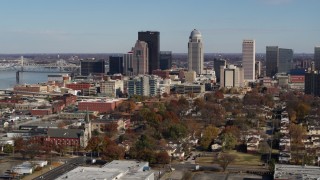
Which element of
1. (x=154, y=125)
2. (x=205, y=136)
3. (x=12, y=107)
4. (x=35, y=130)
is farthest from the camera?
(x=12, y=107)

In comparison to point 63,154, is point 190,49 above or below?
above

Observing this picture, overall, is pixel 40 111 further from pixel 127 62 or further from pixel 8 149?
pixel 127 62

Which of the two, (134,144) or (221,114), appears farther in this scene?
(221,114)

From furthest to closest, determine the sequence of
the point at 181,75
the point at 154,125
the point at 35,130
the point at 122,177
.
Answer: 1. the point at 181,75
2. the point at 154,125
3. the point at 35,130
4. the point at 122,177

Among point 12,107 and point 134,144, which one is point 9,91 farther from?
point 134,144

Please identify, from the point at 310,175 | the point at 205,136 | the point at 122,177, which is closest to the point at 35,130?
the point at 205,136

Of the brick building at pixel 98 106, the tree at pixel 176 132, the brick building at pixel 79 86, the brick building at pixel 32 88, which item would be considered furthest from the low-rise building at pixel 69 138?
the brick building at pixel 79 86

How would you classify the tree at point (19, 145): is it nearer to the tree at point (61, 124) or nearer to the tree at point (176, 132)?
the tree at point (61, 124)
